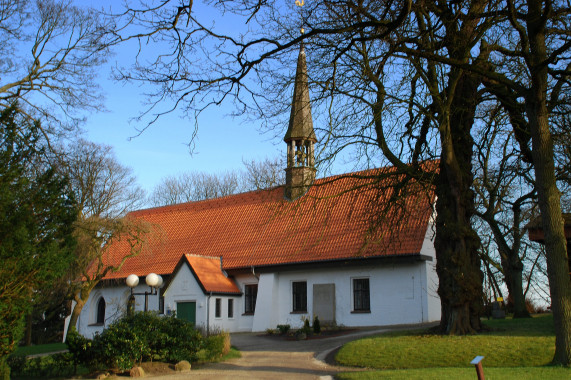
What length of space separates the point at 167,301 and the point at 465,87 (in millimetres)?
17734

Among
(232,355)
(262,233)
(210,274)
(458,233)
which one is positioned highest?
(262,233)

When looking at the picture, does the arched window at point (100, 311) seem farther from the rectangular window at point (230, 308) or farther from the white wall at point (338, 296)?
the rectangular window at point (230, 308)

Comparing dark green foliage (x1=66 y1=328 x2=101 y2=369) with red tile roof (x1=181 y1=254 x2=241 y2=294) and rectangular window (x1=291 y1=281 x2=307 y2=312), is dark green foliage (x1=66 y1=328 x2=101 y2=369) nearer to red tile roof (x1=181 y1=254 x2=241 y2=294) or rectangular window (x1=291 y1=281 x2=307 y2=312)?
red tile roof (x1=181 y1=254 x2=241 y2=294)

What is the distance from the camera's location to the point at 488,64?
47.8ft

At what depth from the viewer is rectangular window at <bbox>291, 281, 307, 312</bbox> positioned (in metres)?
26.3

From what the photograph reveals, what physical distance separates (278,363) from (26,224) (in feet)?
24.1

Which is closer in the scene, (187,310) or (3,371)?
(3,371)

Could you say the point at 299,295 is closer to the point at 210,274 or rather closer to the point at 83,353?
the point at 210,274

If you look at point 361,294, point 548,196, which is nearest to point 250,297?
point 361,294

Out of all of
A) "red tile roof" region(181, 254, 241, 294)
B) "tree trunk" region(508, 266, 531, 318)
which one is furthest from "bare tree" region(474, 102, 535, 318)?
"red tile roof" region(181, 254, 241, 294)

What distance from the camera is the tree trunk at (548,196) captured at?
1051cm

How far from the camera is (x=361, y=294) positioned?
81.6 feet

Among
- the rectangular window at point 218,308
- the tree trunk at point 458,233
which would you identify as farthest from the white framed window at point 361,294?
the tree trunk at point 458,233

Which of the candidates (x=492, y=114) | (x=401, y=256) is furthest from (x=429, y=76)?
(x=401, y=256)
